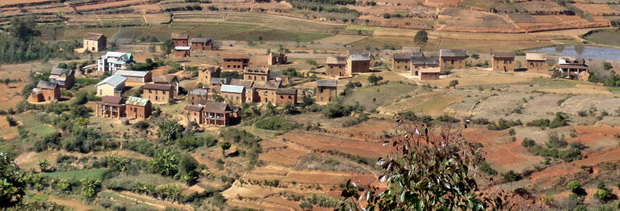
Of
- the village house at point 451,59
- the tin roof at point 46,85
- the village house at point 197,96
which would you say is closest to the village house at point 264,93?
the village house at point 197,96

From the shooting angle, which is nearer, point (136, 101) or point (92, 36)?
point (136, 101)

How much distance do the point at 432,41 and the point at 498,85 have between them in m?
18.6

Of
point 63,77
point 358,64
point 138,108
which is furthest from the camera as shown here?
point 358,64

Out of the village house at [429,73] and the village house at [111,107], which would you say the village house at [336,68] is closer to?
the village house at [429,73]

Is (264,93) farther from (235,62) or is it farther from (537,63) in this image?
(537,63)

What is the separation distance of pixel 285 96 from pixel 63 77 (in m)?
13.5

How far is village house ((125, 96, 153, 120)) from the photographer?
44.2 metres

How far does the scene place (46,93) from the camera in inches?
1921

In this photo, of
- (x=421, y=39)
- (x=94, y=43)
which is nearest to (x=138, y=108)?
(x=94, y=43)

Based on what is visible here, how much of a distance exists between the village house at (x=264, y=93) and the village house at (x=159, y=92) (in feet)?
14.4

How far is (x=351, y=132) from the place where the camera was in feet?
132

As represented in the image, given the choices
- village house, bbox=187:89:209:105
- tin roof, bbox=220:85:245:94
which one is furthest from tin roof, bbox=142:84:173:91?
tin roof, bbox=220:85:245:94

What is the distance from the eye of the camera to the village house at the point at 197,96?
45.6 m

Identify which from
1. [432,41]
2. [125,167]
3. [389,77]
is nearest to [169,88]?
[125,167]
